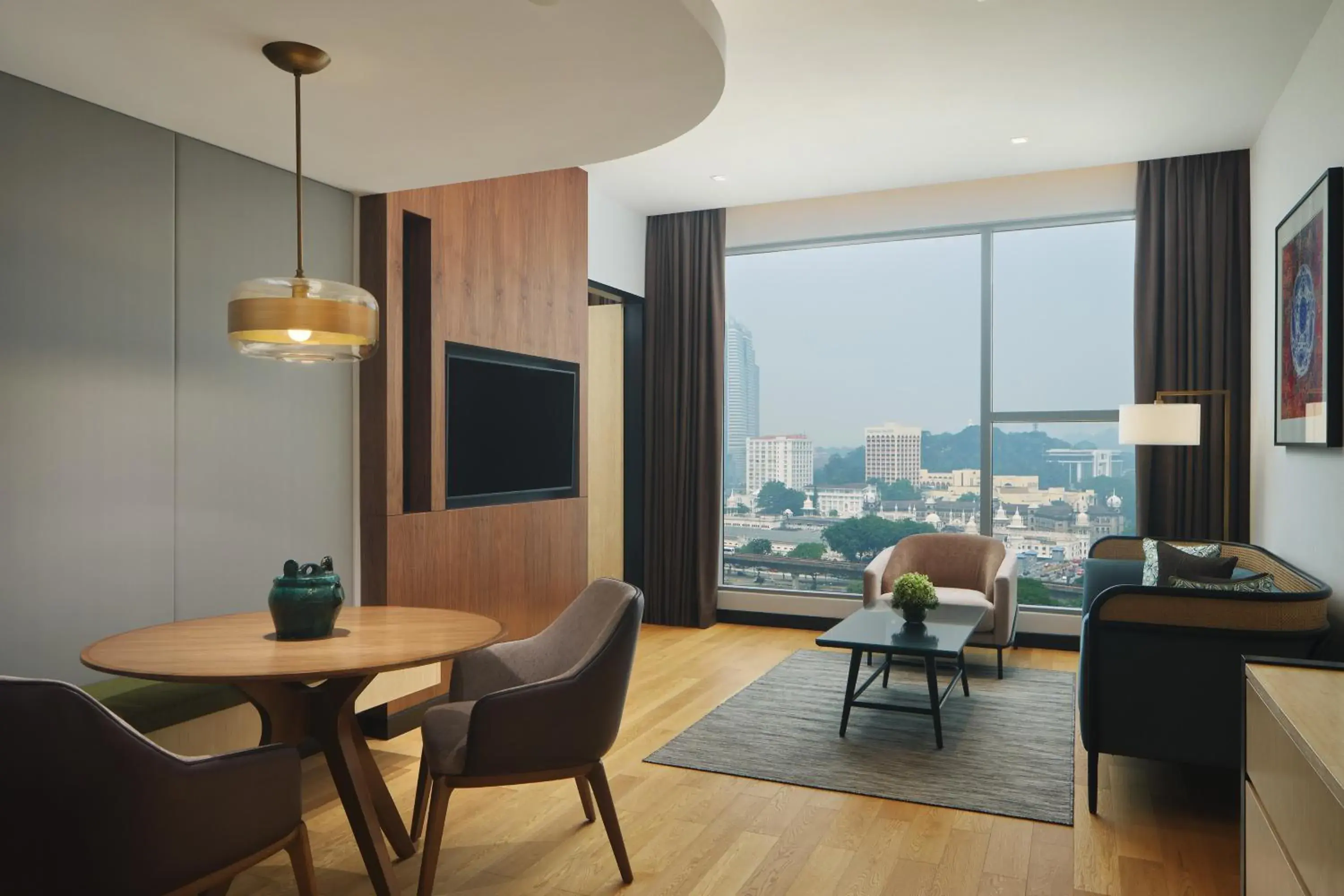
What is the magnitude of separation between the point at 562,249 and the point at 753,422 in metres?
2.05

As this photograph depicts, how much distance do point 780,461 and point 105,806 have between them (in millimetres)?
5151

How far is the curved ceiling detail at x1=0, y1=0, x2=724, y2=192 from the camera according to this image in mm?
2311

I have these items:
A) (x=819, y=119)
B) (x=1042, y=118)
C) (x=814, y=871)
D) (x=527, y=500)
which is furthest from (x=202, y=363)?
(x=1042, y=118)

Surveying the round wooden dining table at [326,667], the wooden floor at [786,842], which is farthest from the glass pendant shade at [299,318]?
the wooden floor at [786,842]

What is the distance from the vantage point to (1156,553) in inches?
169

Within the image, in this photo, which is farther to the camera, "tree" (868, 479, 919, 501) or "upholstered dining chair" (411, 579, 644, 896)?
"tree" (868, 479, 919, 501)

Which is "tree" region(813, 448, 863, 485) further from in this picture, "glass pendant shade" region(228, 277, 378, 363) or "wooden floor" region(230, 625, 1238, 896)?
"glass pendant shade" region(228, 277, 378, 363)

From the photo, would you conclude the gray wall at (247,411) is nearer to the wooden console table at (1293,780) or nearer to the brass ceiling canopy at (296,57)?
the brass ceiling canopy at (296,57)

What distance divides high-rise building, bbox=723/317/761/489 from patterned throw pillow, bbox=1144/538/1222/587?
2.76 meters

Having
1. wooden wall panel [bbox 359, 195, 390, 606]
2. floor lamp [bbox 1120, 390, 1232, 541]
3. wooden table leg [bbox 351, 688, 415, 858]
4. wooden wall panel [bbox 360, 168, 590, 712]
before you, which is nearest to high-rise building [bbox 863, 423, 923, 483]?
floor lamp [bbox 1120, 390, 1232, 541]

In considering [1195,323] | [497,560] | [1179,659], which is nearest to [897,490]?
[1195,323]

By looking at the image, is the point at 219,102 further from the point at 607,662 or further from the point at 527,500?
the point at 527,500

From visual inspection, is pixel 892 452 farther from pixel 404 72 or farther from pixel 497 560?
pixel 404 72

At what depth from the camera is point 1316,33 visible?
11.7 ft
